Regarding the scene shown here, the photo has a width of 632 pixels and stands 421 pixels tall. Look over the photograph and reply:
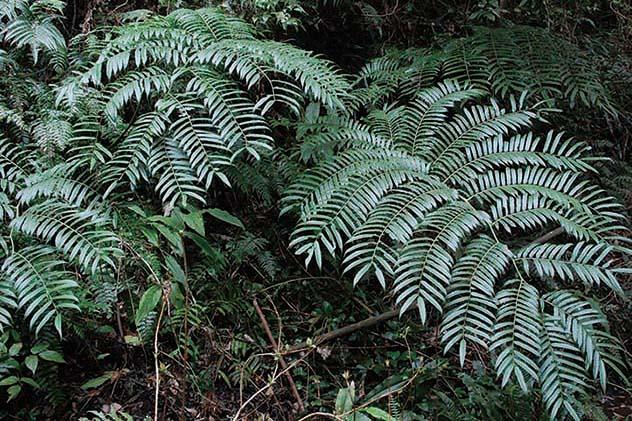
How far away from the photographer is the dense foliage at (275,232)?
181 cm

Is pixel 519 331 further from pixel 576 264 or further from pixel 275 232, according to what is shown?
pixel 275 232

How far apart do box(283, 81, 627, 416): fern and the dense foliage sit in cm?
1

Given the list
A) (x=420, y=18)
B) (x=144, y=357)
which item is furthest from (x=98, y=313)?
(x=420, y=18)

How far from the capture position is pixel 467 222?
6.20ft

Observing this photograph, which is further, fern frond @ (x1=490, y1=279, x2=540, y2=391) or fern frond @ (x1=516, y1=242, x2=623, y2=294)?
fern frond @ (x1=516, y1=242, x2=623, y2=294)

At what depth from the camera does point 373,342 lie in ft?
8.26

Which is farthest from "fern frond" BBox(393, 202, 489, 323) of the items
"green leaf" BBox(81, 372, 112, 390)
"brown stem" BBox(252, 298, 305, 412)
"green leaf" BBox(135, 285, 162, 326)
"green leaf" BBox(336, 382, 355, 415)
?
"green leaf" BBox(81, 372, 112, 390)

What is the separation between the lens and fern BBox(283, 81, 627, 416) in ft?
5.55

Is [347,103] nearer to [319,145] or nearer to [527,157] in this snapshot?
[319,145]

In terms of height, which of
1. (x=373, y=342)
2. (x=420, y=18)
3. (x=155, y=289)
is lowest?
(x=373, y=342)

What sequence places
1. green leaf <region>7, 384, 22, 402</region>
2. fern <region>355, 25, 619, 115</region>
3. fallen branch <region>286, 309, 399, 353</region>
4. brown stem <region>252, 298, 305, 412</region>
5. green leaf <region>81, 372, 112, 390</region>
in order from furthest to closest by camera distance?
1. fern <region>355, 25, 619, 115</region>
2. fallen branch <region>286, 309, 399, 353</region>
3. brown stem <region>252, 298, 305, 412</region>
4. green leaf <region>81, 372, 112, 390</region>
5. green leaf <region>7, 384, 22, 402</region>

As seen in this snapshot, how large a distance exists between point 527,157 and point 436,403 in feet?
3.27

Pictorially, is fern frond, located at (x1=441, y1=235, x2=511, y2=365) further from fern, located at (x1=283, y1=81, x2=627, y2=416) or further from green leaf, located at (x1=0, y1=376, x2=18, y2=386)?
green leaf, located at (x1=0, y1=376, x2=18, y2=386)

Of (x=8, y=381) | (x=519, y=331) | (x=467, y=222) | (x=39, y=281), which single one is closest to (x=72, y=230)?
(x=39, y=281)
